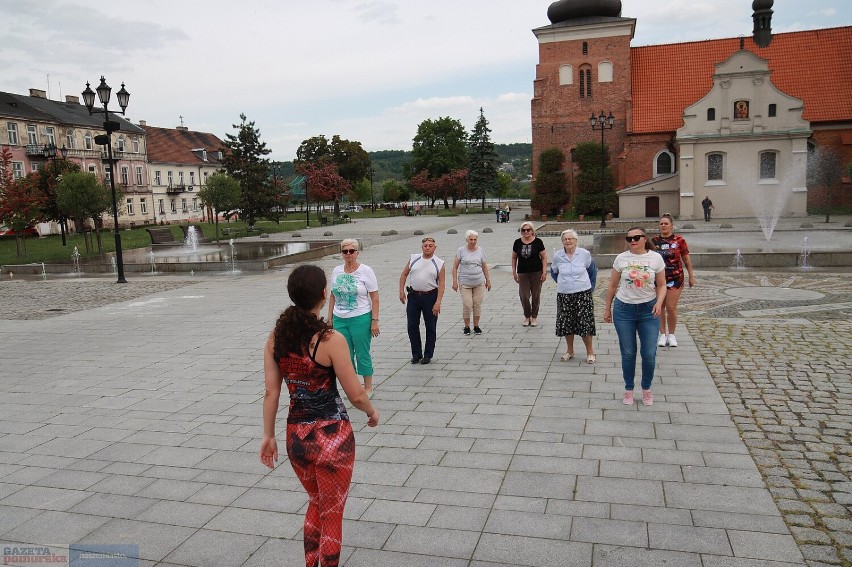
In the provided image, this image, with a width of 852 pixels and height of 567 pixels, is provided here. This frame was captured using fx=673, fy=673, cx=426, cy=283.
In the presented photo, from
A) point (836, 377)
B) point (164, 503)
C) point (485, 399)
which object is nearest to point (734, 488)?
point (485, 399)

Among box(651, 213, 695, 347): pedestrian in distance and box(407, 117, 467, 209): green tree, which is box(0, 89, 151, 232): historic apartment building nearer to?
box(407, 117, 467, 209): green tree

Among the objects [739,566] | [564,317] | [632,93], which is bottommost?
[739,566]

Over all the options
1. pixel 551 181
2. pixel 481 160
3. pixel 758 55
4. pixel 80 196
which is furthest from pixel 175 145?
pixel 758 55

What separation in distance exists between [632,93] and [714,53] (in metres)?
6.98

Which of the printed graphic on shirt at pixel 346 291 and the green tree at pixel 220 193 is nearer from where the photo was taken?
the printed graphic on shirt at pixel 346 291

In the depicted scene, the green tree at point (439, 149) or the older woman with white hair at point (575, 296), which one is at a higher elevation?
the green tree at point (439, 149)

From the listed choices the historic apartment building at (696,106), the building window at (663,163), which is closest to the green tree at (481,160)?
the historic apartment building at (696,106)

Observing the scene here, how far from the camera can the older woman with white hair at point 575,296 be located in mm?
8625

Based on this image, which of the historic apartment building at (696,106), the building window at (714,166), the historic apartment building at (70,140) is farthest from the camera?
the historic apartment building at (70,140)

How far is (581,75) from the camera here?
171ft

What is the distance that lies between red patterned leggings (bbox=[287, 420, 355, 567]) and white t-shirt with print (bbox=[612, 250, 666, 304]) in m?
4.02

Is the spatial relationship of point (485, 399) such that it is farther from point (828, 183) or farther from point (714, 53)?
point (714, 53)

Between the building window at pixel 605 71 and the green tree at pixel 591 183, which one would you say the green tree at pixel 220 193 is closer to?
the green tree at pixel 591 183

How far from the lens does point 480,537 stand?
4.30 meters
